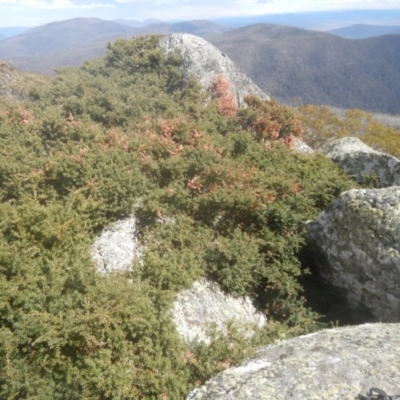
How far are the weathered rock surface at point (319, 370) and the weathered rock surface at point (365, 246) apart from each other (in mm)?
2480

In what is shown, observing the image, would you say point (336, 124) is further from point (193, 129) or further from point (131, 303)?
point (131, 303)

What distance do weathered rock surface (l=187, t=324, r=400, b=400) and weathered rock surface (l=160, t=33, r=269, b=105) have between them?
14.7m

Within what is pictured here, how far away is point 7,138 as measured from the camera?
13.5 metres

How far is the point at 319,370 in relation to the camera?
680 cm

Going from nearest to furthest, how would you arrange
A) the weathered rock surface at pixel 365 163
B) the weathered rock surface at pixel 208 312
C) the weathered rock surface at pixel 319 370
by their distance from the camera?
the weathered rock surface at pixel 319 370, the weathered rock surface at pixel 208 312, the weathered rock surface at pixel 365 163

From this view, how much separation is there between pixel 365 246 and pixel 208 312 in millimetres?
4658

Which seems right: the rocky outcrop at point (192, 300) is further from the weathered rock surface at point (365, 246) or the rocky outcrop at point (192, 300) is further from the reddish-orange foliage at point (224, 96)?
the reddish-orange foliage at point (224, 96)

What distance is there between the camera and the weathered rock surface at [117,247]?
33.0ft

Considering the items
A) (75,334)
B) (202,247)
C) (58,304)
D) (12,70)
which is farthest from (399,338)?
Result: (12,70)

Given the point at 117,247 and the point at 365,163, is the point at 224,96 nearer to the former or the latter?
the point at 365,163

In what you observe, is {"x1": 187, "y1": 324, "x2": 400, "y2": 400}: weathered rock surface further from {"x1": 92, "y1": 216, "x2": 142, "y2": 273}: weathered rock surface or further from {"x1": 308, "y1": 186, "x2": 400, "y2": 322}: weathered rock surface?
{"x1": 92, "y1": 216, "x2": 142, "y2": 273}: weathered rock surface

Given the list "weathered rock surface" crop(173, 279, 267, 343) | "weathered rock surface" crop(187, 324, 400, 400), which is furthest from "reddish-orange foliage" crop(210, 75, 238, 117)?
"weathered rock surface" crop(187, 324, 400, 400)

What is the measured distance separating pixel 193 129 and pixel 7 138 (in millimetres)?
6754

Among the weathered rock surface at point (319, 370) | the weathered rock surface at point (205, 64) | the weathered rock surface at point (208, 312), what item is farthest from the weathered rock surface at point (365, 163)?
the weathered rock surface at point (319, 370)
